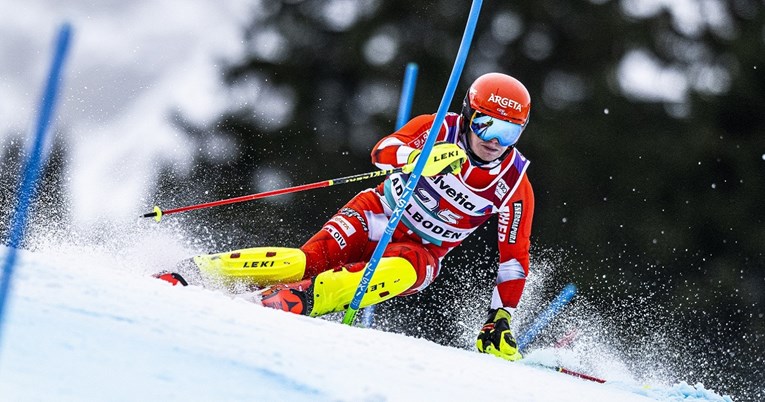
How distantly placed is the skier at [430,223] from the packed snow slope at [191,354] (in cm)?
80

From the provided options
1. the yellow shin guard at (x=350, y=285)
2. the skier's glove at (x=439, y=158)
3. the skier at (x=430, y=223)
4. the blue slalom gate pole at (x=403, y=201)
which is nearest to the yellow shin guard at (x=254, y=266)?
the skier at (x=430, y=223)

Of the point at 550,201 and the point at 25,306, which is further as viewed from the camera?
the point at 550,201

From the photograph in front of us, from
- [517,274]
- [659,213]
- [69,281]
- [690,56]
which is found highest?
[69,281]

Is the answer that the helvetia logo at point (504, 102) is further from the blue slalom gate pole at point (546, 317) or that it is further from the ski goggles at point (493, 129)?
the blue slalom gate pole at point (546, 317)

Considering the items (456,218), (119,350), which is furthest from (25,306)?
(456,218)

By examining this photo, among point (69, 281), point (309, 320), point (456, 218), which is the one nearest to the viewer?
point (69, 281)

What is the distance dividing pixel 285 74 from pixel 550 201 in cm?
371

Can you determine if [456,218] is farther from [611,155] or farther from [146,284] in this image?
[611,155]

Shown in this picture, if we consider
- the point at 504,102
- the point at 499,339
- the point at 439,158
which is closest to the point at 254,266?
the point at 439,158

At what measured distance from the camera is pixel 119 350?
1.76m

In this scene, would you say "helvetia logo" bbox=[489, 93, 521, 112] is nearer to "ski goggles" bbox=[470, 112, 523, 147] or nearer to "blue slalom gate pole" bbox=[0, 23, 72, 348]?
"ski goggles" bbox=[470, 112, 523, 147]

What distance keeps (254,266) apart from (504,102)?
3.89 ft

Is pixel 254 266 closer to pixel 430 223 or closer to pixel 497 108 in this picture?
pixel 430 223

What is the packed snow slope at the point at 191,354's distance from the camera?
159 cm
